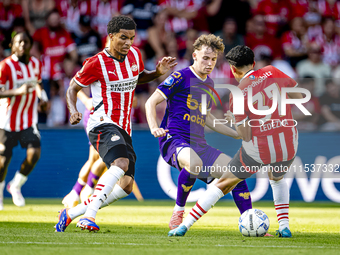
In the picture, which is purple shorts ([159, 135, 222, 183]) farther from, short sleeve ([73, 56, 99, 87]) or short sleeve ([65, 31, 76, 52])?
short sleeve ([65, 31, 76, 52])

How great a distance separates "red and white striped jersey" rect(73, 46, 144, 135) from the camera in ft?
17.5

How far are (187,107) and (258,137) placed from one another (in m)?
1.02

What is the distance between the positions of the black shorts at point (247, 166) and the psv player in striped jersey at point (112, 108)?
3.69 ft

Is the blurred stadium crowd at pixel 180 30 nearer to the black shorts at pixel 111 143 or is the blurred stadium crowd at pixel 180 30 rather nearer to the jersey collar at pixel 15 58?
the jersey collar at pixel 15 58

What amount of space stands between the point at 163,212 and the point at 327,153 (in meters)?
3.84

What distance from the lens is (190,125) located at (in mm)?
5652

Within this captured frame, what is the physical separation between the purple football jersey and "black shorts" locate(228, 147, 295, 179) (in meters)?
0.79

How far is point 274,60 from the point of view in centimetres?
1170

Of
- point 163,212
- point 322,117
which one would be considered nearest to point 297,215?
point 163,212

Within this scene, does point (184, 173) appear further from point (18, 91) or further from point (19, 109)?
point (19, 109)

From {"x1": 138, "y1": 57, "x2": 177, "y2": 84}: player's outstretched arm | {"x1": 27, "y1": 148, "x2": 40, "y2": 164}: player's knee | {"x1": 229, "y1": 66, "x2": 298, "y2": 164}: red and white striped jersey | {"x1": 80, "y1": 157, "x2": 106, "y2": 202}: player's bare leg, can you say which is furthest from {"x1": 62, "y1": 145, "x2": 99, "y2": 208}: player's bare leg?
{"x1": 229, "y1": 66, "x2": 298, "y2": 164}: red and white striped jersey

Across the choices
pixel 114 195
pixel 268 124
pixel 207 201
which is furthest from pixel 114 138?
pixel 268 124

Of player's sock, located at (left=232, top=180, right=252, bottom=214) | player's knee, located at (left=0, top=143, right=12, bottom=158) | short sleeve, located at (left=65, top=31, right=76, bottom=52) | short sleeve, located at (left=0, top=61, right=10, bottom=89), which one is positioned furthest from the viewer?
short sleeve, located at (left=65, top=31, right=76, bottom=52)

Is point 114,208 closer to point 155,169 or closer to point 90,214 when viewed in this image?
point 155,169
